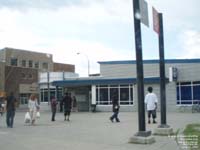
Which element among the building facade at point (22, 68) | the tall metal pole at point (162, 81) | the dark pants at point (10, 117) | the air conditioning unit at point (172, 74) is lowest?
the dark pants at point (10, 117)

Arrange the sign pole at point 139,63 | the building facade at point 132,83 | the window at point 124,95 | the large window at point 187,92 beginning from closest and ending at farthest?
1. the sign pole at point 139,63
2. the large window at point 187,92
3. the building facade at point 132,83
4. the window at point 124,95

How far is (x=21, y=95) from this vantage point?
83000 millimetres

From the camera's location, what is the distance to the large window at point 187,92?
4269cm

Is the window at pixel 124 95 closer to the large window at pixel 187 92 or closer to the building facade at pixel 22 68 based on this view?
the large window at pixel 187 92

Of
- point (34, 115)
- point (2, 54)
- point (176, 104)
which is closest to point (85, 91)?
point (176, 104)

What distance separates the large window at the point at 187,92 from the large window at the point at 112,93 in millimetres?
5045

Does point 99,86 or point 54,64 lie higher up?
point 54,64

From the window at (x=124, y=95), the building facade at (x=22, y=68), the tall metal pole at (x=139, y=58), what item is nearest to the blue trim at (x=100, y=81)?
the window at (x=124, y=95)

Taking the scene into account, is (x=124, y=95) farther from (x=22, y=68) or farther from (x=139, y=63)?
(x=22, y=68)

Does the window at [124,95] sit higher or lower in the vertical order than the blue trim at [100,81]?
lower

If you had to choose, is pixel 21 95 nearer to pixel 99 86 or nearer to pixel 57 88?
pixel 57 88

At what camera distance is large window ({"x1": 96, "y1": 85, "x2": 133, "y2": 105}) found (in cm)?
4562

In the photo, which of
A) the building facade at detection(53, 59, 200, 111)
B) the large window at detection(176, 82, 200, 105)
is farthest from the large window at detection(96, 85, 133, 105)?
the large window at detection(176, 82, 200, 105)

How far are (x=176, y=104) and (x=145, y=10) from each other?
99.7 ft
